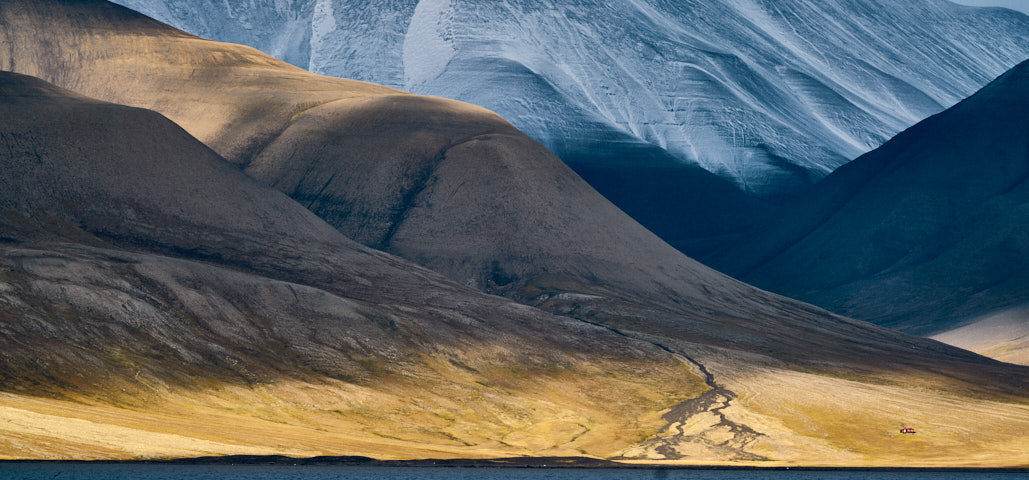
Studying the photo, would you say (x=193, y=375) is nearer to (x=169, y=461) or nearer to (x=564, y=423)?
(x=169, y=461)

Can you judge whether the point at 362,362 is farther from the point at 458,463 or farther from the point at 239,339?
the point at 458,463

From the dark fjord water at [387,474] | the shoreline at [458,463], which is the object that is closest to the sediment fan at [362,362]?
the shoreline at [458,463]

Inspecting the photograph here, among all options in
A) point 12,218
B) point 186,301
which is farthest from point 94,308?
point 12,218

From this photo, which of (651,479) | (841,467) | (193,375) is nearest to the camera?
(651,479)

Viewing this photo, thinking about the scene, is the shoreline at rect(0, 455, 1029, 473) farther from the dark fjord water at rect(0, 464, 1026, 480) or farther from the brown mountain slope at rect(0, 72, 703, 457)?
the brown mountain slope at rect(0, 72, 703, 457)

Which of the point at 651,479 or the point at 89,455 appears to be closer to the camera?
the point at 89,455

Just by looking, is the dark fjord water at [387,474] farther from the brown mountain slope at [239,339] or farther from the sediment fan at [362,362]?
the brown mountain slope at [239,339]
